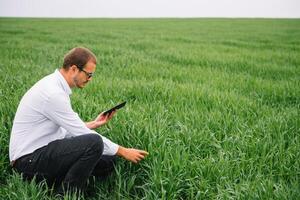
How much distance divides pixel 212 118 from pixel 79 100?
6.10 feet

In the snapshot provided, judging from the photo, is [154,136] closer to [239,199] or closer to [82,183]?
[82,183]

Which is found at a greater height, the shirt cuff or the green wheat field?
the shirt cuff

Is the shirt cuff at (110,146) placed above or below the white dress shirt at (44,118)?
below

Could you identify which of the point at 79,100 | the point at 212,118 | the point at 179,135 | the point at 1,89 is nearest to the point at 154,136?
the point at 179,135

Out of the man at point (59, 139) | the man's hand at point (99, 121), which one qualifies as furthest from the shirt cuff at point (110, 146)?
the man's hand at point (99, 121)

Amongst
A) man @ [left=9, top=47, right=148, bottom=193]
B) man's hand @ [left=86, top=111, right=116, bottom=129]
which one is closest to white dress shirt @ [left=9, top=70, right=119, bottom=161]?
man @ [left=9, top=47, right=148, bottom=193]

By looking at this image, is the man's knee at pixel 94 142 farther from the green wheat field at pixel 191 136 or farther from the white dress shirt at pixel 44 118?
the green wheat field at pixel 191 136

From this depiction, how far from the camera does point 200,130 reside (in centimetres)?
438

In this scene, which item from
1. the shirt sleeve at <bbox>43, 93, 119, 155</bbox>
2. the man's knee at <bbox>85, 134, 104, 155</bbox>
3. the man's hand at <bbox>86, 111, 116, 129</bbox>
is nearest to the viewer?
the shirt sleeve at <bbox>43, 93, 119, 155</bbox>

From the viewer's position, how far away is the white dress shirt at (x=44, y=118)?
325 cm

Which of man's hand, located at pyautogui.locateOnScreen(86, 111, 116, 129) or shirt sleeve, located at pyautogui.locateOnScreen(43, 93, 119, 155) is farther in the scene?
man's hand, located at pyautogui.locateOnScreen(86, 111, 116, 129)

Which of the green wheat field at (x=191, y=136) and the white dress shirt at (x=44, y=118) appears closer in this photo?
the white dress shirt at (x=44, y=118)

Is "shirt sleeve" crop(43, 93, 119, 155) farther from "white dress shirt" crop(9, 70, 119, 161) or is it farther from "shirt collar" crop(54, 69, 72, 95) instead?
"shirt collar" crop(54, 69, 72, 95)

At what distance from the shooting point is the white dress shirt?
325 cm
